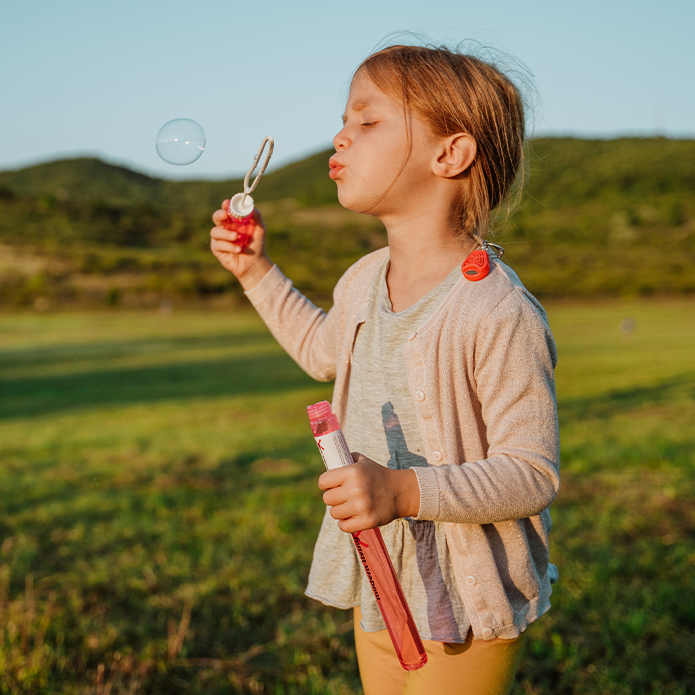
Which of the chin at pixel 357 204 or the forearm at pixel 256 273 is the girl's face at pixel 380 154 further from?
→ the forearm at pixel 256 273

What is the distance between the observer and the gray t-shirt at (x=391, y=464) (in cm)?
115

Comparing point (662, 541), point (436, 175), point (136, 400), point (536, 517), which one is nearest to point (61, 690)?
point (536, 517)

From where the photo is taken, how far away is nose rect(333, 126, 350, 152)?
1217mm

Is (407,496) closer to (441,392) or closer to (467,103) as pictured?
(441,392)

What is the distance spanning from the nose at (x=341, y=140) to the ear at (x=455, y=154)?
17 centimetres

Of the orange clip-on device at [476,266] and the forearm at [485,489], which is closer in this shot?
the forearm at [485,489]

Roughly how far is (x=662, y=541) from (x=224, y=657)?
7.00ft

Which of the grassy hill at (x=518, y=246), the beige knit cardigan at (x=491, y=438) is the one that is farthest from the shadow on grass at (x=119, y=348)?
the beige knit cardigan at (x=491, y=438)

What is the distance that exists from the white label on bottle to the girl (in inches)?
1.1

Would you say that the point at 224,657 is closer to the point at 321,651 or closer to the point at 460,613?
the point at 321,651

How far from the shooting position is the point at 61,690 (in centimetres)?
195

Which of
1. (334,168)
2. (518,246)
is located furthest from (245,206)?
(518,246)

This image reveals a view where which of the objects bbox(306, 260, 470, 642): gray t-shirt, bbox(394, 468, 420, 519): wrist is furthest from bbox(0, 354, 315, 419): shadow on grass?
bbox(394, 468, 420, 519): wrist

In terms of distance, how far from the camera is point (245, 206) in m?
1.44
